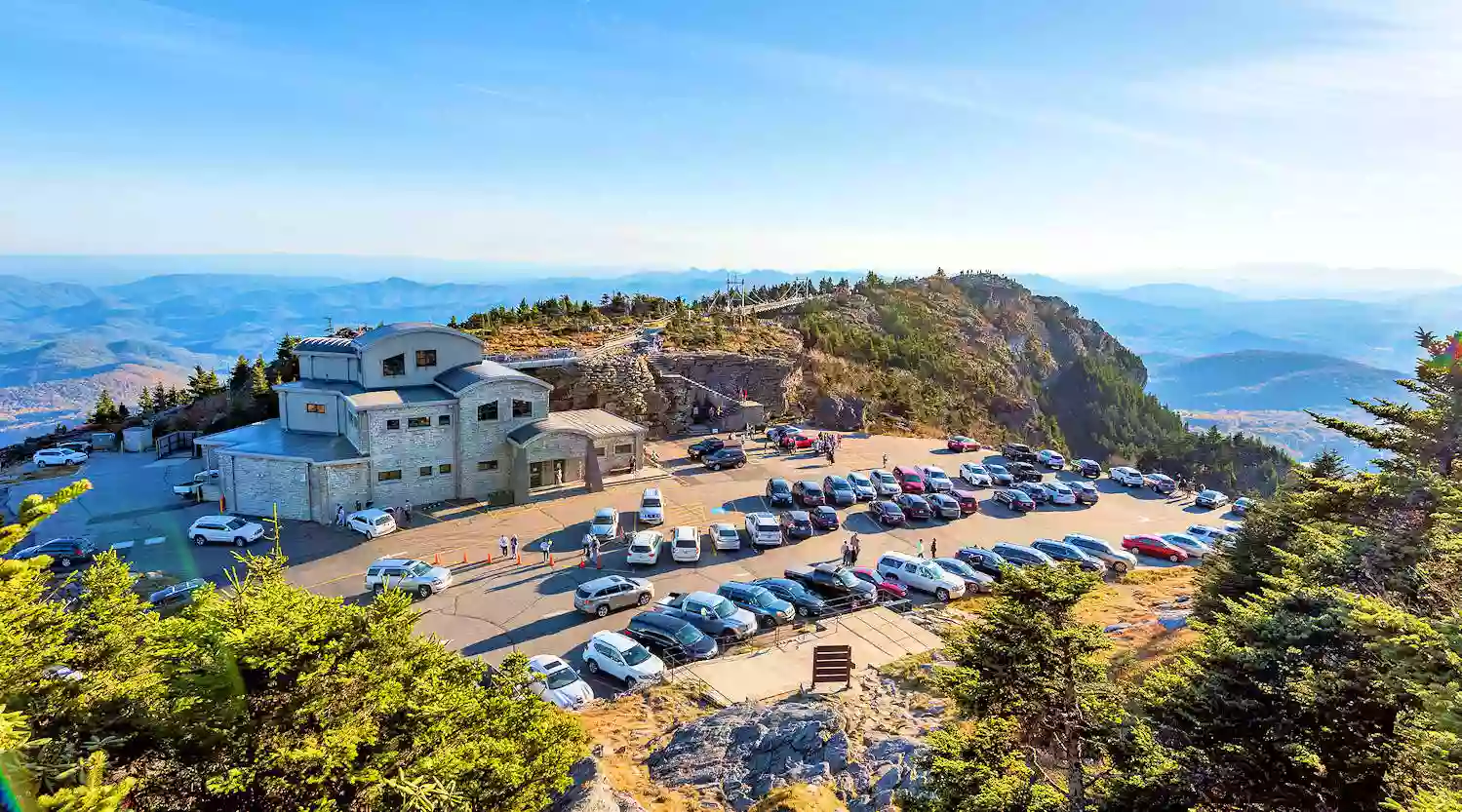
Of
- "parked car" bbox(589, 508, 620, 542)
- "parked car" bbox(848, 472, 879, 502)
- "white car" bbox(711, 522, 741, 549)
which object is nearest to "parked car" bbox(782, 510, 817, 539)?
"white car" bbox(711, 522, 741, 549)

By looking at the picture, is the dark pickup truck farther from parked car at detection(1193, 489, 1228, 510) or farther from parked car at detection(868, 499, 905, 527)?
parked car at detection(1193, 489, 1228, 510)

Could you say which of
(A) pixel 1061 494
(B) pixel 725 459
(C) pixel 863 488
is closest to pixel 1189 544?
(A) pixel 1061 494

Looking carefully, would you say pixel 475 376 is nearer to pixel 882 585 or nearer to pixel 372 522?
pixel 372 522

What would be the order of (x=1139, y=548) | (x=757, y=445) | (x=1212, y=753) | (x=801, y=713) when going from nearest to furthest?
(x=1212, y=753) < (x=801, y=713) < (x=1139, y=548) < (x=757, y=445)

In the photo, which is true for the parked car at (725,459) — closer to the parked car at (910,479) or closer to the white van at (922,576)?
the parked car at (910,479)

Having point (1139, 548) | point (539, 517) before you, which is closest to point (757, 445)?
point (539, 517)

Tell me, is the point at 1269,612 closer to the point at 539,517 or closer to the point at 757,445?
the point at 539,517

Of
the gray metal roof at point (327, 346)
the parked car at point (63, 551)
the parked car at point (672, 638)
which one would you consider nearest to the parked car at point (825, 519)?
the parked car at point (672, 638)
